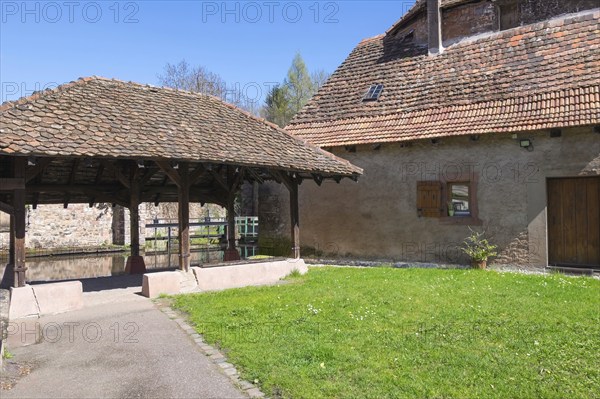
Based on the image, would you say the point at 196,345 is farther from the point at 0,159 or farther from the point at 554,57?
the point at 554,57

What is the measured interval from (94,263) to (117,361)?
16.8 m

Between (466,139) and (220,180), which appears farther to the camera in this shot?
(220,180)

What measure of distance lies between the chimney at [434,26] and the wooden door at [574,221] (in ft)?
19.6

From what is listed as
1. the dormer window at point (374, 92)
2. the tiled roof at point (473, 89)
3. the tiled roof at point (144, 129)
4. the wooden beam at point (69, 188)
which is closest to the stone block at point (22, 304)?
the tiled roof at point (144, 129)

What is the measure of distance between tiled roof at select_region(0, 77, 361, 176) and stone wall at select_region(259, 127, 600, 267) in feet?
7.79

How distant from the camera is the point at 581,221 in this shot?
10961mm

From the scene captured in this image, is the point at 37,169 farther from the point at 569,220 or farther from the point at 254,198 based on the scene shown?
the point at 254,198

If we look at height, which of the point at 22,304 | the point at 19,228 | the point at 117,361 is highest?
the point at 19,228

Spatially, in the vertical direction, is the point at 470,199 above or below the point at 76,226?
above

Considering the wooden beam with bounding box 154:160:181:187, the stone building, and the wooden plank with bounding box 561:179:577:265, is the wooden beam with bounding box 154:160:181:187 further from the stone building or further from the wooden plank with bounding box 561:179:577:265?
the wooden plank with bounding box 561:179:577:265


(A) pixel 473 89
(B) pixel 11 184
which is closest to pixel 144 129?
(B) pixel 11 184

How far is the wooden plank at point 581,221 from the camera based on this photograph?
10.9 meters

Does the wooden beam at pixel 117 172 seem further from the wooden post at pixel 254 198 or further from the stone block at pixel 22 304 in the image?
the wooden post at pixel 254 198

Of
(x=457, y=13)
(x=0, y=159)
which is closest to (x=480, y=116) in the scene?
(x=457, y=13)
